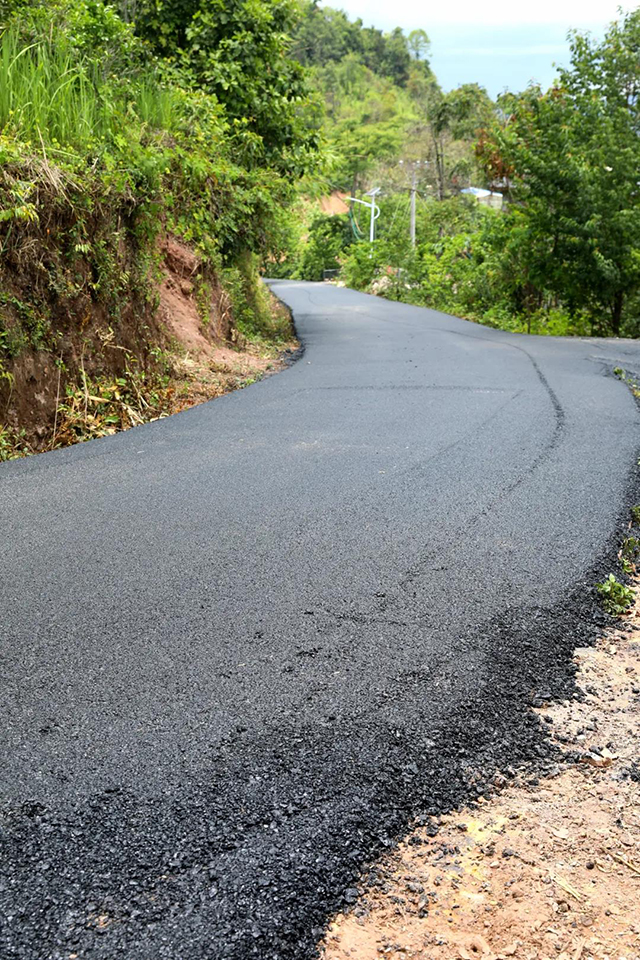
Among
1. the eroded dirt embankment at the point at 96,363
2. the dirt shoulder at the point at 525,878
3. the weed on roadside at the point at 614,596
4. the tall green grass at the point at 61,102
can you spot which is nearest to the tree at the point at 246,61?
the tall green grass at the point at 61,102

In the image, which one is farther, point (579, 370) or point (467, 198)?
point (467, 198)

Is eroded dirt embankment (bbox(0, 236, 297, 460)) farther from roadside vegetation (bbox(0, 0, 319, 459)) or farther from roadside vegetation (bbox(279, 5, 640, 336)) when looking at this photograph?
roadside vegetation (bbox(279, 5, 640, 336))

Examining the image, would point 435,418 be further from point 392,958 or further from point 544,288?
point 544,288

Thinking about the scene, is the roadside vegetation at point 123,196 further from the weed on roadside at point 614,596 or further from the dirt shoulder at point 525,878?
the dirt shoulder at point 525,878

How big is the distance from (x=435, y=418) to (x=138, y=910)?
5554 mm

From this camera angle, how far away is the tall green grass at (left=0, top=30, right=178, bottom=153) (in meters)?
6.64

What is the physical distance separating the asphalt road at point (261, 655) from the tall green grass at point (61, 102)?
2.65 meters

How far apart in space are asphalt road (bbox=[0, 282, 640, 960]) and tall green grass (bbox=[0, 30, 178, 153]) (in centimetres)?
265

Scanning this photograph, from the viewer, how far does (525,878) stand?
2029 mm

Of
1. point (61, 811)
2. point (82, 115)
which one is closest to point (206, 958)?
point (61, 811)

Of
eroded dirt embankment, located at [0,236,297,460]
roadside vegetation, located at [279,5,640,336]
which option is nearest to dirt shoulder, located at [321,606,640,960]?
eroded dirt embankment, located at [0,236,297,460]

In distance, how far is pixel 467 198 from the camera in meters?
43.6

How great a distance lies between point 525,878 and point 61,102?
23.1 feet

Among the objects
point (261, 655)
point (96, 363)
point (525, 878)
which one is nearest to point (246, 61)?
point (96, 363)
